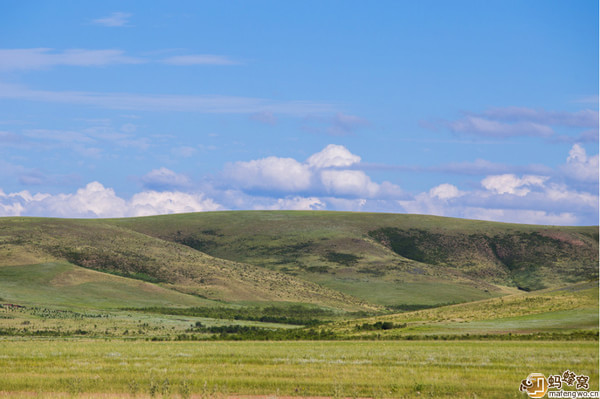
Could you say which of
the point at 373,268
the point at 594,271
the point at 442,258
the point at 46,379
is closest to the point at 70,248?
the point at 373,268

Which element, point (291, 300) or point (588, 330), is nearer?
point (588, 330)

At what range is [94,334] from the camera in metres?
56.5

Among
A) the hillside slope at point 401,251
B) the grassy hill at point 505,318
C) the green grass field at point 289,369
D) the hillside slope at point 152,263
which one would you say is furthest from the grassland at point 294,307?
the hillside slope at point 401,251

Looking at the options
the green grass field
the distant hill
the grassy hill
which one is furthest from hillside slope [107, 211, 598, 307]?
the green grass field

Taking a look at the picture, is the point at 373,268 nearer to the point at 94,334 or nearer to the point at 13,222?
the point at 13,222

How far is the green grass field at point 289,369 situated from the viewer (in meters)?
24.7

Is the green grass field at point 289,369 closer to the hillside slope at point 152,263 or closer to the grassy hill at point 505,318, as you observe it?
the grassy hill at point 505,318

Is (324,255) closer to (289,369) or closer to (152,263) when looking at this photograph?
(152,263)

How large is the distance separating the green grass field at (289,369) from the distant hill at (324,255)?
71725mm

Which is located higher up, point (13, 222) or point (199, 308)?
point (13, 222)

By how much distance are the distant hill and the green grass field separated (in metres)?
71.7

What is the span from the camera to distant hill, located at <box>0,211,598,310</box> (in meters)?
118

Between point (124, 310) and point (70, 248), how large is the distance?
137 ft

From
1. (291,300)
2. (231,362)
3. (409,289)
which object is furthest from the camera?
(409,289)
